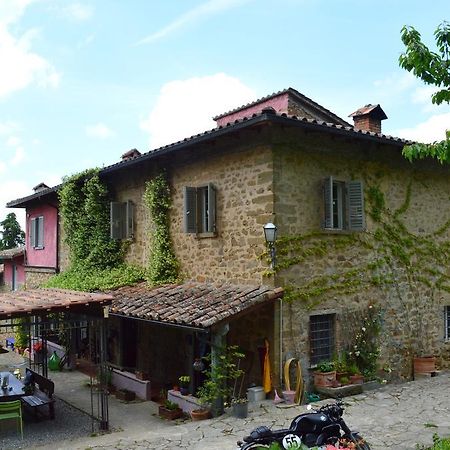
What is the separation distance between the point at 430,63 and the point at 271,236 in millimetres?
4316

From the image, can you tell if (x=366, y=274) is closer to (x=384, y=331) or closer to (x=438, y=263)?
(x=384, y=331)

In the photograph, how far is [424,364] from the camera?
13484 millimetres

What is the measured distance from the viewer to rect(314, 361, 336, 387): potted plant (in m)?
11.1

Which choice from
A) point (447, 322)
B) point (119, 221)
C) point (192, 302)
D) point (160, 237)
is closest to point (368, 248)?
point (447, 322)

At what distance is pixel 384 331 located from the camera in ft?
42.6

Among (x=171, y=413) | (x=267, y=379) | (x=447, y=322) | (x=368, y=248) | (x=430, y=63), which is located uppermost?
(x=430, y=63)

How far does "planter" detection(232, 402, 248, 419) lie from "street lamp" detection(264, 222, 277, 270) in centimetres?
274

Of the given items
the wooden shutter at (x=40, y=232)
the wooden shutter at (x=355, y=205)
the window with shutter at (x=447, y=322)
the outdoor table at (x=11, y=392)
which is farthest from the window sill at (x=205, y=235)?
→ the wooden shutter at (x=40, y=232)

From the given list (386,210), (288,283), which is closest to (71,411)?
(288,283)

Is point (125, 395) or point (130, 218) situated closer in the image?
point (125, 395)

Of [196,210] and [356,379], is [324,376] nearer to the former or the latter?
[356,379]

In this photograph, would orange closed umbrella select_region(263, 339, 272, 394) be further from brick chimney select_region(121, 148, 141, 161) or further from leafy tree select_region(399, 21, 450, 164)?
brick chimney select_region(121, 148, 141, 161)

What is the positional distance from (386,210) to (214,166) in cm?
442

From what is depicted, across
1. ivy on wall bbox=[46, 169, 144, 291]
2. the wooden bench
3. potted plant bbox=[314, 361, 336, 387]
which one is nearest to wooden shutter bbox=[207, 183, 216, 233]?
ivy on wall bbox=[46, 169, 144, 291]
